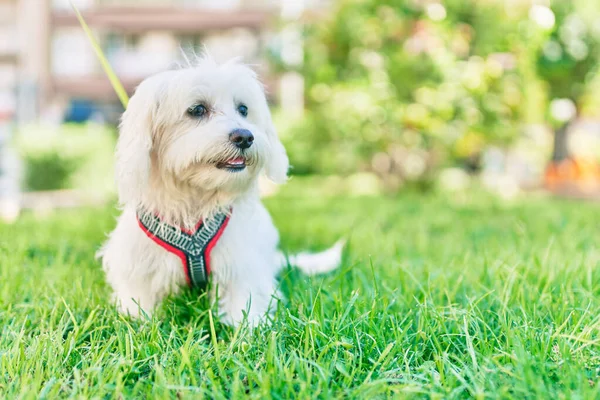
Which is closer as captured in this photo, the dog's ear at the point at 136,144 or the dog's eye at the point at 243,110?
the dog's ear at the point at 136,144

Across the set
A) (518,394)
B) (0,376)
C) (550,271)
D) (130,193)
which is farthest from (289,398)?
(550,271)

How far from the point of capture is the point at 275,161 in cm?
262

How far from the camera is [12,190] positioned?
931 centimetres

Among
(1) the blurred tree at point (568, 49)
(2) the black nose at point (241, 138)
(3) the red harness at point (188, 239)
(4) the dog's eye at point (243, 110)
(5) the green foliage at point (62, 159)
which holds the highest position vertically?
(1) the blurred tree at point (568, 49)

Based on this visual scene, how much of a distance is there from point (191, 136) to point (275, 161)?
1.53 ft

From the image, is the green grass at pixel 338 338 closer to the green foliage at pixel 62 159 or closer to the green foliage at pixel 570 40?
the green foliage at pixel 570 40

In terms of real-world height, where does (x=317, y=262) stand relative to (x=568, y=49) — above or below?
below

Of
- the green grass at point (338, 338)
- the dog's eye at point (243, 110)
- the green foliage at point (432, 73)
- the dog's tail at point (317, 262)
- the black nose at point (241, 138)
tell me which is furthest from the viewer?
the green foliage at point (432, 73)

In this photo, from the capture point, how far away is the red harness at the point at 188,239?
7.93 feet

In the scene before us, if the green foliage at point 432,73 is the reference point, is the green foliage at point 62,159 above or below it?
below

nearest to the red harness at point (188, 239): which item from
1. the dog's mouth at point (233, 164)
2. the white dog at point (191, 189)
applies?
the white dog at point (191, 189)

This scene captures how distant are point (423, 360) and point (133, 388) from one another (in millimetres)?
990

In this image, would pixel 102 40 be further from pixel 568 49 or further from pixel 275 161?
pixel 275 161

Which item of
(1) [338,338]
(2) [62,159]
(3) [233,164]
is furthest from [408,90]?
(2) [62,159]
